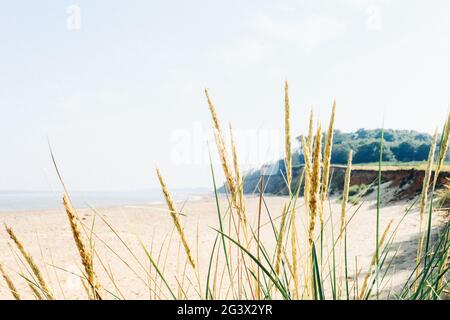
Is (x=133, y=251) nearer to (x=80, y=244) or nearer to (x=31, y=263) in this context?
(x=31, y=263)

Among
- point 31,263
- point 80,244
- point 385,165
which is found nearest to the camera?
point 80,244

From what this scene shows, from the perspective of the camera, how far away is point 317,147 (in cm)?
90

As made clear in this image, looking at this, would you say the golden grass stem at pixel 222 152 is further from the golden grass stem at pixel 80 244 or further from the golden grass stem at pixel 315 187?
the golden grass stem at pixel 80 244

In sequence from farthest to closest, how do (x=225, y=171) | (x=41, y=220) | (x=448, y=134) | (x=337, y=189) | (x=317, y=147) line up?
(x=337, y=189) → (x=41, y=220) → (x=448, y=134) → (x=225, y=171) → (x=317, y=147)

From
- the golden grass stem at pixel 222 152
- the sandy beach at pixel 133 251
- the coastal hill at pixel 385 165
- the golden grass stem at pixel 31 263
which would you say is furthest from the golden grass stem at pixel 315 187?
the coastal hill at pixel 385 165

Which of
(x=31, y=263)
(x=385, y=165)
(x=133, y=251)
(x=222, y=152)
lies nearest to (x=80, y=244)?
(x=31, y=263)

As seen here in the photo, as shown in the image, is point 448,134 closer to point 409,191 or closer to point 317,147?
point 317,147

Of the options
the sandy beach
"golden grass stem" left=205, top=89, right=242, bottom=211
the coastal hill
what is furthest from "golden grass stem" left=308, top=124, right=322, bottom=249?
the coastal hill

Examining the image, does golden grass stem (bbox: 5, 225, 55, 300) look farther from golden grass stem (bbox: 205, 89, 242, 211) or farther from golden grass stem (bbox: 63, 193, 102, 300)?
golden grass stem (bbox: 205, 89, 242, 211)

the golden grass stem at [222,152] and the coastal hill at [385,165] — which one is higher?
the golden grass stem at [222,152]


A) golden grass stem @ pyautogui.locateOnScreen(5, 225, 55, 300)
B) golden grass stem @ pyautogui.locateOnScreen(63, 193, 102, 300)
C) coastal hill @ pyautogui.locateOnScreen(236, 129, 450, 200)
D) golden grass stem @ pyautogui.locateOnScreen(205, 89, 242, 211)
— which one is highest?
golden grass stem @ pyautogui.locateOnScreen(205, 89, 242, 211)
